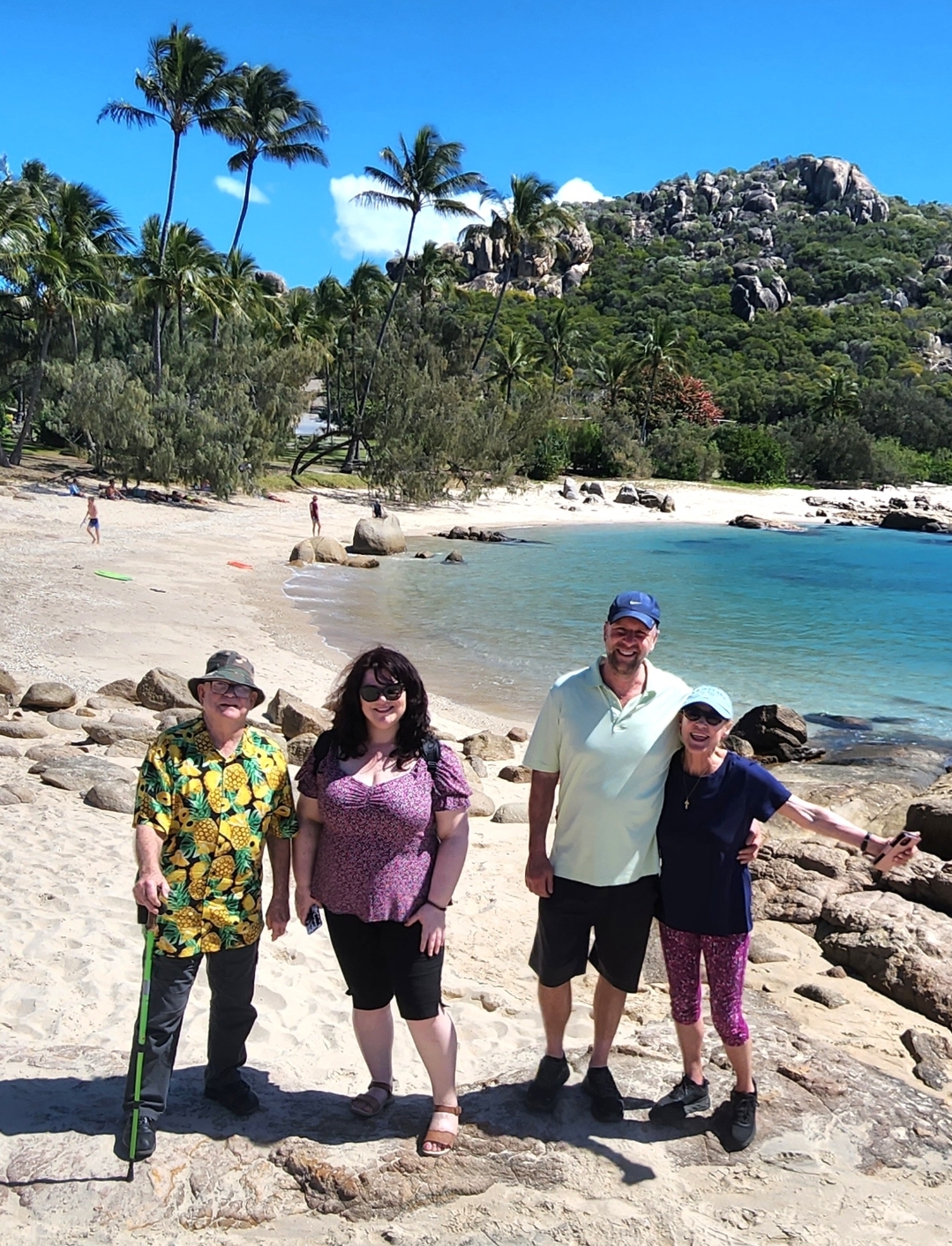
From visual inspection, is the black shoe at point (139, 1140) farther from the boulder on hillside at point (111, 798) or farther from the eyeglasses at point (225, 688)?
the boulder on hillside at point (111, 798)

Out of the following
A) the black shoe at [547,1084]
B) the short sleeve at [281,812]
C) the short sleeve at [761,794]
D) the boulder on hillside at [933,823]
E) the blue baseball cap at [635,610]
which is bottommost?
the black shoe at [547,1084]

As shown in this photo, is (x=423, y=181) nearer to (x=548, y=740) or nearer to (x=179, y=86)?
(x=179, y=86)

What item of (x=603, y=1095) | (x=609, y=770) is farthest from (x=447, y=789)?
(x=603, y=1095)

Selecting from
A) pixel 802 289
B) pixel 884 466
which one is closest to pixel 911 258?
pixel 802 289

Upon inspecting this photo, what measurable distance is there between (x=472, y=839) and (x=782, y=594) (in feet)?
73.3

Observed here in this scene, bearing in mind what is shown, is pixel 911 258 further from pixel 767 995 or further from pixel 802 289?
pixel 767 995

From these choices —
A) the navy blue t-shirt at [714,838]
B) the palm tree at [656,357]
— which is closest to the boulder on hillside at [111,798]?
the navy blue t-shirt at [714,838]

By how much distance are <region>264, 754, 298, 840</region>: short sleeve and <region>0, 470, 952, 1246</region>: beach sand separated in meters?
1.03

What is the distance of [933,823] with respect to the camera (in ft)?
21.9

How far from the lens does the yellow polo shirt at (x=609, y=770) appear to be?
3.27m

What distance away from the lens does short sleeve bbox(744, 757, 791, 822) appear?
10.6ft

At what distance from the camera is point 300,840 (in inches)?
127

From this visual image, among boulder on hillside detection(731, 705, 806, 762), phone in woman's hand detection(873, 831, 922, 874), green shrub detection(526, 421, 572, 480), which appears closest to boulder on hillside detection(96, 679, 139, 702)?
boulder on hillside detection(731, 705, 806, 762)

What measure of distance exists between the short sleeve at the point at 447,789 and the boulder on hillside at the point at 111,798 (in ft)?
13.7
